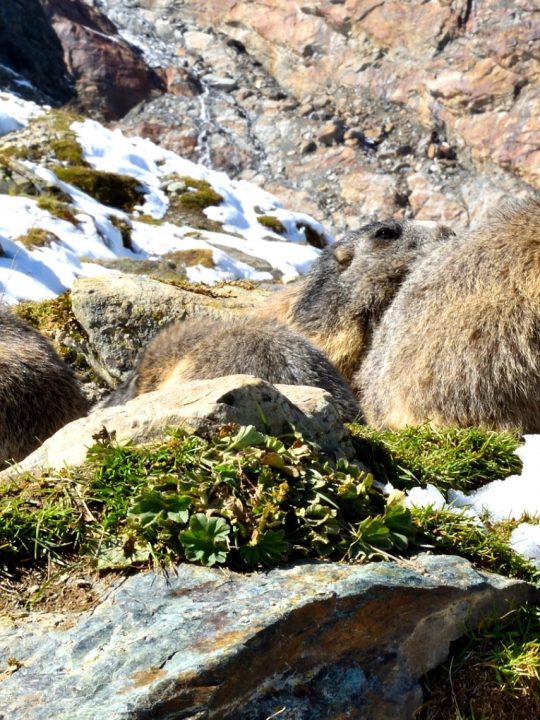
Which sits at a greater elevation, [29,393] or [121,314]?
[121,314]

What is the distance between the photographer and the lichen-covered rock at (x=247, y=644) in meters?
2.76

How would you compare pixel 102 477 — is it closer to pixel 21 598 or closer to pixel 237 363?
pixel 21 598

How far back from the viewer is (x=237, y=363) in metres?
6.63

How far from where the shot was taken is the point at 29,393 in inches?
275

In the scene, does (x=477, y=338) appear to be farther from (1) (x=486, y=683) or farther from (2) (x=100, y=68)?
(2) (x=100, y=68)

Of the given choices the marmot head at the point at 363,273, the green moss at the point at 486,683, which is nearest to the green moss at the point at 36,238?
the marmot head at the point at 363,273

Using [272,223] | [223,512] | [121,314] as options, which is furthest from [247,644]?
[272,223]

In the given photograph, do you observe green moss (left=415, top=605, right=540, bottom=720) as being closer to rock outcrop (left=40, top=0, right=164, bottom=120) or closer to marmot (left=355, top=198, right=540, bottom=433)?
marmot (left=355, top=198, right=540, bottom=433)

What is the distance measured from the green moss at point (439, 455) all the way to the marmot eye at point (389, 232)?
4.09m

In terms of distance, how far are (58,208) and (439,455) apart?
16.9 meters

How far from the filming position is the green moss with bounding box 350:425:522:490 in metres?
4.88

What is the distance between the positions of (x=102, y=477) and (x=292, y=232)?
22.3 m

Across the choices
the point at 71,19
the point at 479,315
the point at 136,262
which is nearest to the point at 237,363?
the point at 479,315

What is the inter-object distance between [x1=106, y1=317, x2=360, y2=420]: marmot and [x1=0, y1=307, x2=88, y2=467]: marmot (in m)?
0.53
